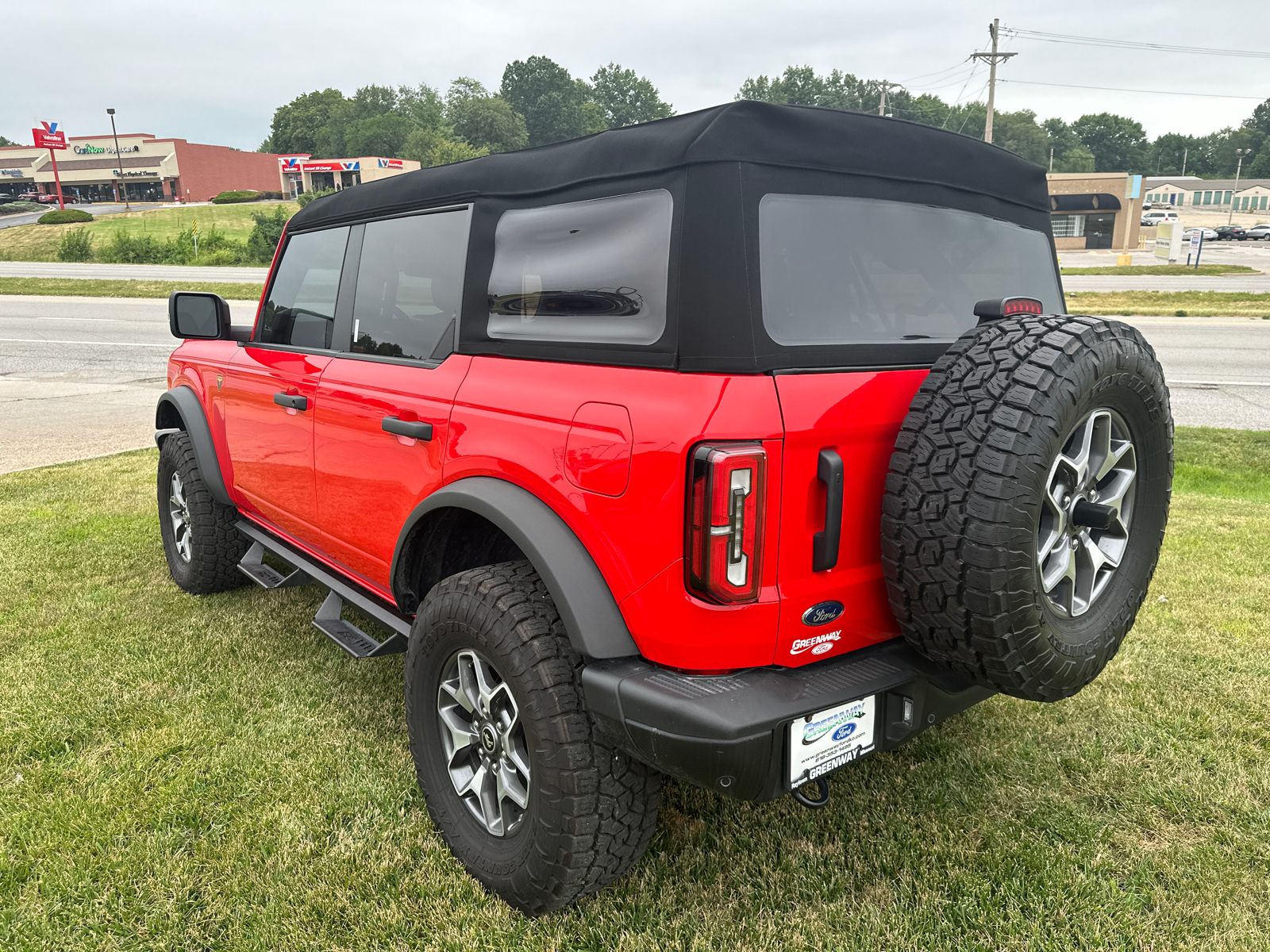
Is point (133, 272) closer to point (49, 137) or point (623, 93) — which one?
point (49, 137)

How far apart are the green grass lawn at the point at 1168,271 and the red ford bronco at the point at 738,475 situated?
32961 mm

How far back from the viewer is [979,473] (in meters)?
1.84

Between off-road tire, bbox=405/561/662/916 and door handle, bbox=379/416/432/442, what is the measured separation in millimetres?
483

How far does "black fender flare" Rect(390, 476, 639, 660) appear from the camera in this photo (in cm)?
197

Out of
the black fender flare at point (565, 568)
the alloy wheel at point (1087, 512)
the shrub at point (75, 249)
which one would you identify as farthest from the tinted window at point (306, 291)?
the shrub at point (75, 249)

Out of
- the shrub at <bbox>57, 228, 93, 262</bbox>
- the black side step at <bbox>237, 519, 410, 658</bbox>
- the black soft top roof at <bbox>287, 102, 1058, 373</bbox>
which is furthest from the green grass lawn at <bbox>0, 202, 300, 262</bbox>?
the black soft top roof at <bbox>287, 102, 1058, 373</bbox>

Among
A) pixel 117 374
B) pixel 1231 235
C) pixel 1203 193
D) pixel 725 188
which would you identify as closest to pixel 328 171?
pixel 117 374

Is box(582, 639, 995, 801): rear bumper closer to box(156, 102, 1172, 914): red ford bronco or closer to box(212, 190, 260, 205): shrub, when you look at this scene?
box(156, 102, 1172, 914): red ford bronco

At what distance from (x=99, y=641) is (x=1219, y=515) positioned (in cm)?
659

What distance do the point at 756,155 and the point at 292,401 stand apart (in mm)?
2204

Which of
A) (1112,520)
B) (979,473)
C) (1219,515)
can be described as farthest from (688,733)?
(1219,515)

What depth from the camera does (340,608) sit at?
337 centimetres

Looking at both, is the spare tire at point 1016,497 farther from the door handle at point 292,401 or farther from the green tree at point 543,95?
the green tree at point 543,95

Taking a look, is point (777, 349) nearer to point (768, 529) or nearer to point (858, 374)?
point (858, 374)
